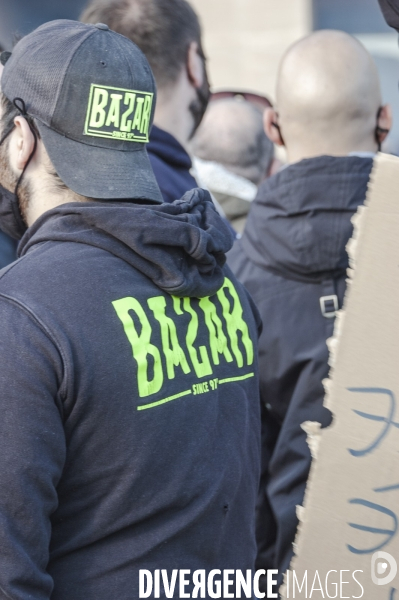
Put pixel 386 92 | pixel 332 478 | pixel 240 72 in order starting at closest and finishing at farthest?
pixel 332 478 < pixel 386 92 < pixel 240 72

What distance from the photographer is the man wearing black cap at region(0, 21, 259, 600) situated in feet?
4.63

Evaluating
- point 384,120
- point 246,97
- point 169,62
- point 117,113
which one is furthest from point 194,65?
point 246,97

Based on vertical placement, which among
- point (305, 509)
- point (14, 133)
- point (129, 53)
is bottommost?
point (305, 509)

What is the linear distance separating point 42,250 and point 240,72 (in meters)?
7.29

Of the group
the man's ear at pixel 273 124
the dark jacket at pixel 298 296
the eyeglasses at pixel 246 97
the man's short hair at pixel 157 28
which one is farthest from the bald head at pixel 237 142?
the dark jacket at pixel 298 296

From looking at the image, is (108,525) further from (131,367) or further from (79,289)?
(79,289)

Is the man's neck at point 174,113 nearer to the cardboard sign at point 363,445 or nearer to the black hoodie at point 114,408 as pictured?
the black hoodie at point 114,408

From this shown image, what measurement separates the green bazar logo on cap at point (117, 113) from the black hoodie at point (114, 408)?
191 millimetres

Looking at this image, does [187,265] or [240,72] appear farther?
[240,72]

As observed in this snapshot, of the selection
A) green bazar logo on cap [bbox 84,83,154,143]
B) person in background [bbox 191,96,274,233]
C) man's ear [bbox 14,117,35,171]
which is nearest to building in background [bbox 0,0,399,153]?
person in background [bbox 191,96,274,233]

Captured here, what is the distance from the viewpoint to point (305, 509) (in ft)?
4.40

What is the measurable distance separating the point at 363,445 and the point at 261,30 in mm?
7600

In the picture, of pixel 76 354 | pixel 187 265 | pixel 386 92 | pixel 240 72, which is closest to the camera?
pixel 76 354

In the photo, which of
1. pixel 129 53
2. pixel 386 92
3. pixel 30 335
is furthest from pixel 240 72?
pixel 30 335
